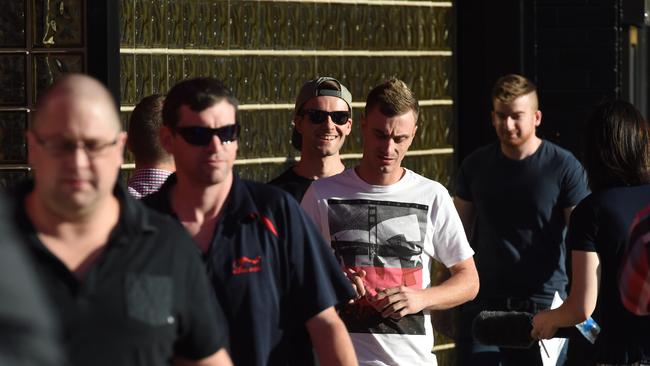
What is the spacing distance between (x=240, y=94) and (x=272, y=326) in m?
3.83

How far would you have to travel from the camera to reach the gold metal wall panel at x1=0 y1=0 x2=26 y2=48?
727 cm

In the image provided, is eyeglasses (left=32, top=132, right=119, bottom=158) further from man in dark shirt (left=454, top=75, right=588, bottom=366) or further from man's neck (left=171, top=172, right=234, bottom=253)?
man in dark shirt (left=454, top=75, right=588, bottom=366)

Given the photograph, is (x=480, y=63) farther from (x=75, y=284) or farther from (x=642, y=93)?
(x=75, y=284)

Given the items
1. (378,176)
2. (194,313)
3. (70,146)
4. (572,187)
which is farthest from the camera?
(572,187)

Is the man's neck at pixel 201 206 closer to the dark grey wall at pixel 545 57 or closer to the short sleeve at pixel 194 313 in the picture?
the short sleeve at pixel 194 313

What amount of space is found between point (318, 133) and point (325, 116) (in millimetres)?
113

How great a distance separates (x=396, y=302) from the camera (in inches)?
212

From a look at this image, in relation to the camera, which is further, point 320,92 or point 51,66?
point 51,66

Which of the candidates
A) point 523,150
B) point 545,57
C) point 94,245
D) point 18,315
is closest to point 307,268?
point 94,245

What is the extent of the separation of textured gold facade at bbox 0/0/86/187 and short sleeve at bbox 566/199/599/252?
2938 mm

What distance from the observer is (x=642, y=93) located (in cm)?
1150

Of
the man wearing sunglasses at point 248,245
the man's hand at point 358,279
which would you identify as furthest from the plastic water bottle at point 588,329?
the man wearing sunglasses at point 248,245

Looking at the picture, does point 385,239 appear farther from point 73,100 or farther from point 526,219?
point 526,219

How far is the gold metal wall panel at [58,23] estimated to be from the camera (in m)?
7.29
